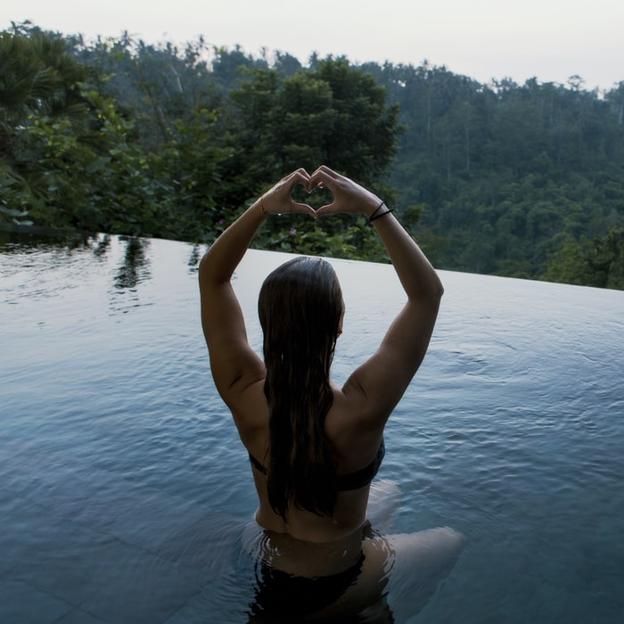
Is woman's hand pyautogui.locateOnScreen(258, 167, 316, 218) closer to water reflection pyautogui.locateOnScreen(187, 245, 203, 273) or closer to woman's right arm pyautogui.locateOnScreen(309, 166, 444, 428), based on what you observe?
woman's right arm pyautogui.locateOnScreen(309, 166, 444, 428)

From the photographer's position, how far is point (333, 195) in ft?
4.02

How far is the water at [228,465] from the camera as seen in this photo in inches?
51.9

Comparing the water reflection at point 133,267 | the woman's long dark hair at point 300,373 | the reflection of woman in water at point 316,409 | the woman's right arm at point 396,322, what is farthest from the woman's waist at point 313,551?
the water reflection at point 133,267

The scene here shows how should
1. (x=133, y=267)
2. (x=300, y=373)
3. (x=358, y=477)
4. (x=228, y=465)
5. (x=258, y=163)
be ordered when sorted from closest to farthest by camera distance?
(x=300, y=373)
(x=358, y=477)
(x=228, y=465)
(x=133, y=267)
(x=258, y=163)

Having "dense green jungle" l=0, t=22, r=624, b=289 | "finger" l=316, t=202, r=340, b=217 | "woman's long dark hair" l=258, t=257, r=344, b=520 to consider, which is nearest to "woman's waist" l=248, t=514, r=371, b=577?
"woman's long dark hair" l=258, t=257, r=344, b=520

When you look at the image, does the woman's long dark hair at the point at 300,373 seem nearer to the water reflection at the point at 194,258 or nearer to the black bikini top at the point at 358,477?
the black bikini top at the point at 358,477

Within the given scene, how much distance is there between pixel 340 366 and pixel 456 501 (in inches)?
47.6

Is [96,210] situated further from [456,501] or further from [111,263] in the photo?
[456,501]

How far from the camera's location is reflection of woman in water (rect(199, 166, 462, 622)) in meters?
1.19

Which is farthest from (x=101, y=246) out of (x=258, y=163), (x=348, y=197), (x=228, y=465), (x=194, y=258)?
(x=258, y=163)

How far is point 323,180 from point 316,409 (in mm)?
416

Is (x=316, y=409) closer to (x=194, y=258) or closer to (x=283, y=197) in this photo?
(x=283, y=197)

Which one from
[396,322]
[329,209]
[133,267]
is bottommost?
[133,267]

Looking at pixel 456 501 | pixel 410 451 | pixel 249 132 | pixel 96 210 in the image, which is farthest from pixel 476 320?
pixel 249 132
